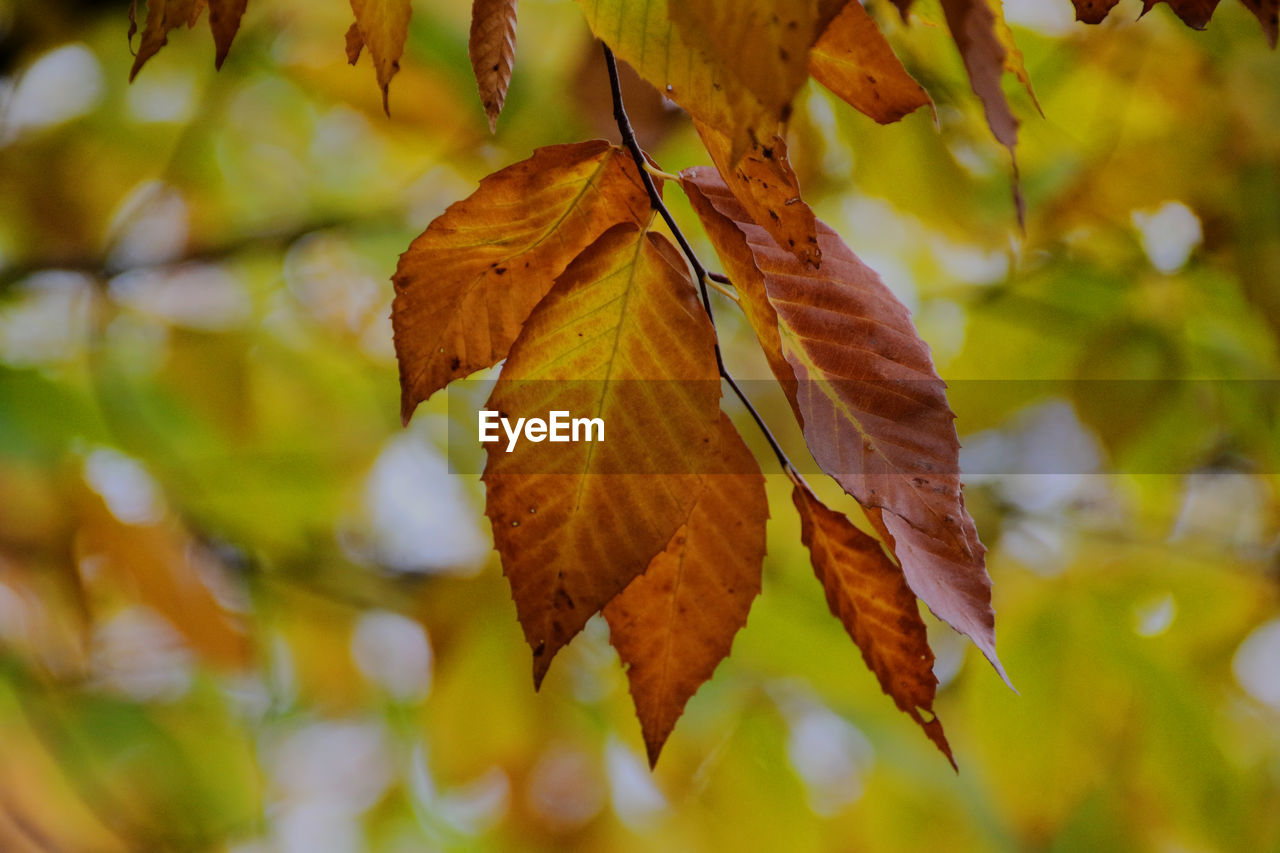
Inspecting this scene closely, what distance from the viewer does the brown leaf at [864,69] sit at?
0.27m

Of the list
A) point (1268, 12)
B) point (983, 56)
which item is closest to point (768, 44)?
point (983, 56)

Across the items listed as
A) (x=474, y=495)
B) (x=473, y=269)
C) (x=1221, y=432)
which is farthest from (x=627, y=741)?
(x=473, y=269)

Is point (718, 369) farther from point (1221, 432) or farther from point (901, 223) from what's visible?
point (1221, 432)

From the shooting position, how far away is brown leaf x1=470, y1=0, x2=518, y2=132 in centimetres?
26

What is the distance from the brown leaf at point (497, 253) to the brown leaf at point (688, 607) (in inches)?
3.5

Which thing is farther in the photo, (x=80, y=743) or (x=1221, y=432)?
(x=1221, y=432)

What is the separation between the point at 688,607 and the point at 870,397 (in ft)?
0.33

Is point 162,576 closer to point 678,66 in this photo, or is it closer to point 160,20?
point 160,20

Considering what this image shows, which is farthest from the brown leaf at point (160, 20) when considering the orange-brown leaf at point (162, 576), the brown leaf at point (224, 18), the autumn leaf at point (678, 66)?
the orange-brown leaf at point (162, 576)

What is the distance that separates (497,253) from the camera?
0.97 feet

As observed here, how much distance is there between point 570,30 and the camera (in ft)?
3.36

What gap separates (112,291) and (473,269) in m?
0.97

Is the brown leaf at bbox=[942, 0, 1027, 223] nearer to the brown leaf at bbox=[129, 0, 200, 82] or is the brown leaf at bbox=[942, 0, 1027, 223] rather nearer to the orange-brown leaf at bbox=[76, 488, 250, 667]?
the brown leaf at bbox=[129, 0, 200, 82]

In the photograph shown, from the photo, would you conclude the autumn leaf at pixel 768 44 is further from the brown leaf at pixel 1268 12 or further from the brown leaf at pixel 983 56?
the brown leaf at pixel 1268 12
